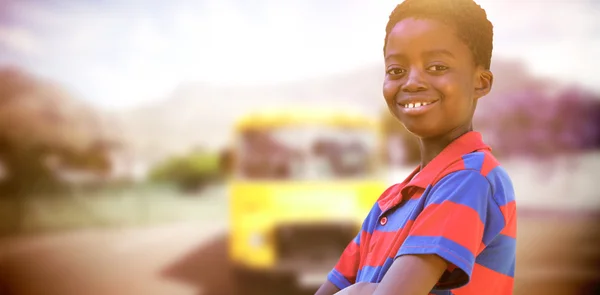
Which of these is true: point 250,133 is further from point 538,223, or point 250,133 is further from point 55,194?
point 538,223

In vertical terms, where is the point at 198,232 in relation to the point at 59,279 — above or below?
above

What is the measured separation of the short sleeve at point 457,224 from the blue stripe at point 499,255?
0.03 m

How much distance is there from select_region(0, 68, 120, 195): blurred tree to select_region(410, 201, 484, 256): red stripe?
521cm

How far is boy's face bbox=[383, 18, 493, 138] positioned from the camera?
0.72 meters

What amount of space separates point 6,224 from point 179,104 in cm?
175

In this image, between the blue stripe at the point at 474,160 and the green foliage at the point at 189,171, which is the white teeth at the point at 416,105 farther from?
the green foliage at the point at 189,171

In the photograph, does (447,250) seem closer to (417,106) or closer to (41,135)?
(417,106)

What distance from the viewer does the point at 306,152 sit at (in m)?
3.89

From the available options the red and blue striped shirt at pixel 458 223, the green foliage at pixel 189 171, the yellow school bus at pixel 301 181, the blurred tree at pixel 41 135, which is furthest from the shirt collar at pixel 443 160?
the blurred tree at pixel 41 135

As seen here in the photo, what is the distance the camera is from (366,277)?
71 cm

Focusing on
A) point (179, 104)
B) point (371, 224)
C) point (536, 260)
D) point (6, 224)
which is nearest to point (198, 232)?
point (179, 104)

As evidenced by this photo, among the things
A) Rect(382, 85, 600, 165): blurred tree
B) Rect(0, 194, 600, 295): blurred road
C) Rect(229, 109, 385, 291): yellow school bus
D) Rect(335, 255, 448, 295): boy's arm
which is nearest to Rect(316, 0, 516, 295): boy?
Rect(335, 255, 448, 295): boy's arm

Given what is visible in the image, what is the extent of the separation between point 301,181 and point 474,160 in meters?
3.28

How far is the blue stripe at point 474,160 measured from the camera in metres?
0.65
